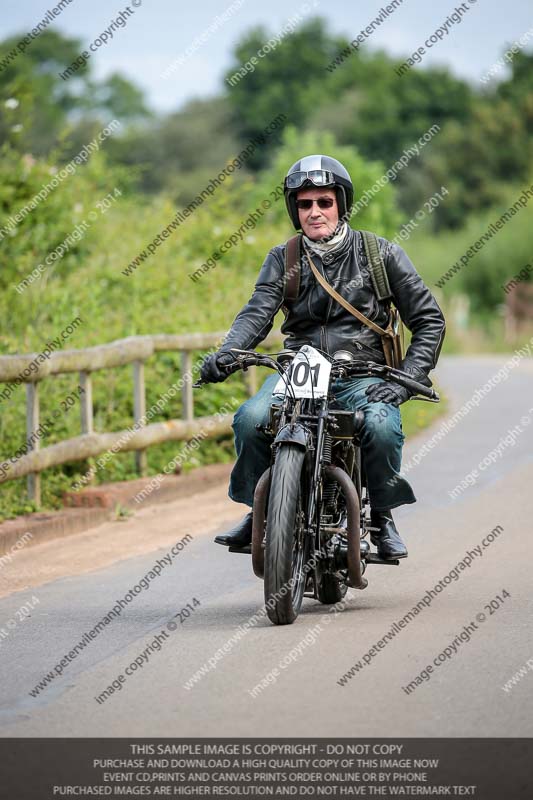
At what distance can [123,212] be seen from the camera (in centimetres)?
2306

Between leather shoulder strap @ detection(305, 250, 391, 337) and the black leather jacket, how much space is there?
56mm

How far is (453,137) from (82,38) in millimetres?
37971

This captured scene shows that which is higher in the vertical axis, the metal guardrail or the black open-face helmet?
the black open-face helmet

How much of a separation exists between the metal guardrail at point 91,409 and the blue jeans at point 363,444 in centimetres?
334

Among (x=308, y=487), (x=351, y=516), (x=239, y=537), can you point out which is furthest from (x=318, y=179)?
(x=239, y=537)

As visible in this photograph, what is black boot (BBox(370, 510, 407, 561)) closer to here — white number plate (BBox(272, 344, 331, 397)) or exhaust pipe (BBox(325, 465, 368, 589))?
exhaust pipe (BBox(325, 465, 368, 589))

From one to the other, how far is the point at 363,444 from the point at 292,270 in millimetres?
945

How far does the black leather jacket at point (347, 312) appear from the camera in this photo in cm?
756

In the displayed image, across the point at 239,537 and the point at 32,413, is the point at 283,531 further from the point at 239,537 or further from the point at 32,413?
the point at 32,413

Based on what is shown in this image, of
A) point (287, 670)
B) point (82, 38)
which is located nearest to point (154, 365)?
point (287, 670)

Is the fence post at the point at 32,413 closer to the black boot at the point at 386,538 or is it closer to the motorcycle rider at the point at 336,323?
the motorcycle rider at the point at 336,323

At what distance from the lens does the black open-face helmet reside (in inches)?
293
